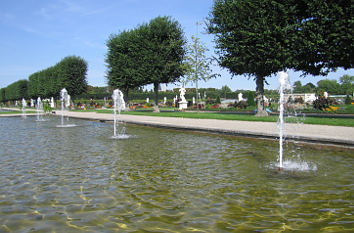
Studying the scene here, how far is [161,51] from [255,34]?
51.4ft

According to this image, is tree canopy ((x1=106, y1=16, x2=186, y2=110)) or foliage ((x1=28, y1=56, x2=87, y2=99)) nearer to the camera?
Result: tree canopy ((x1=106, y1=16, x2=186, y2=110))

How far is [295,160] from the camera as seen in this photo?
9133 millimetres

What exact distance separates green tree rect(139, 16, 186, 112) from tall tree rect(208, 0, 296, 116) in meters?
10.00

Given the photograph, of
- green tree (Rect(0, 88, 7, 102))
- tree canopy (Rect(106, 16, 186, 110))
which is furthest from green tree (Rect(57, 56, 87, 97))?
green tree (Rect(0, 88, 7, 102))

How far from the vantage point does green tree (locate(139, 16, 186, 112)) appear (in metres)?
35.2

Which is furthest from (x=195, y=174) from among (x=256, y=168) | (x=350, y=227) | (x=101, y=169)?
(x=350, y=227)

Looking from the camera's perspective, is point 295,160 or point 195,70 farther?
point 195,70

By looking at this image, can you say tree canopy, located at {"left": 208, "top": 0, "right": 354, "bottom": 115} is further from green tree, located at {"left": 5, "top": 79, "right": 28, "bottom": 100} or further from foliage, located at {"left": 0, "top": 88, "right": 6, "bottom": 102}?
foliage, located at {"left": 0, "top": 88, "right": 6, "bottom": 102}

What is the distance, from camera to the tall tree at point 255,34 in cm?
2085

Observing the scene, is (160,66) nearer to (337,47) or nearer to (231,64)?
(231,64)

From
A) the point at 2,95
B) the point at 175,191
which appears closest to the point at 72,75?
the point at 175,191

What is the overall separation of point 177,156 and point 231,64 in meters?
16.9

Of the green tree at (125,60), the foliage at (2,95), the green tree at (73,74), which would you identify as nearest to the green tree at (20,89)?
the foliage at (2,95)

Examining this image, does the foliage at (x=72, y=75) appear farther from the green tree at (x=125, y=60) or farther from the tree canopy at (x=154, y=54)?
the tree canopy at (x=154, y=54)
